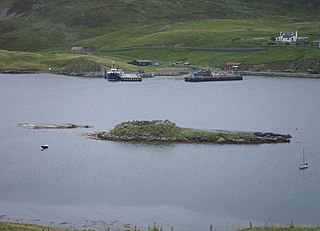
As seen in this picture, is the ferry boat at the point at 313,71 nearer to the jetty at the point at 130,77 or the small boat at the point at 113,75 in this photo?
the jetty at the point at 130,77

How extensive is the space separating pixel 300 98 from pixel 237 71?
52316 mm

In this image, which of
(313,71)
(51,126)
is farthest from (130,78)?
(51,126)

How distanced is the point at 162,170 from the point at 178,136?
44.5 feet

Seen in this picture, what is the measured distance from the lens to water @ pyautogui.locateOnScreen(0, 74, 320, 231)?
55656mm

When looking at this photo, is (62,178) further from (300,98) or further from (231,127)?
(300,98)

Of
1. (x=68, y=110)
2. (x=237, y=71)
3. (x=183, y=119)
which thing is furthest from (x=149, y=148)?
(x=237, y=71)

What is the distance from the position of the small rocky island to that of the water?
77.9 inches

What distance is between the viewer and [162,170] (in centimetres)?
7056

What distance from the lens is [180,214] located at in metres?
55.8

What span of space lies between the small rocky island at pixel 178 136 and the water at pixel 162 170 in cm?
198

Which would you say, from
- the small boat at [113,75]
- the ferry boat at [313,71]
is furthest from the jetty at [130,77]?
the ferry boat at [313,71]

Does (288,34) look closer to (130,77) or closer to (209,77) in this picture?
(209,77)

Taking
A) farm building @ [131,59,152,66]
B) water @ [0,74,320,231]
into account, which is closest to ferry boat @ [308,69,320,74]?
water @ [0,74,320,231]

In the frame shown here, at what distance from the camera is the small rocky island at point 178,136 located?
8281cm
